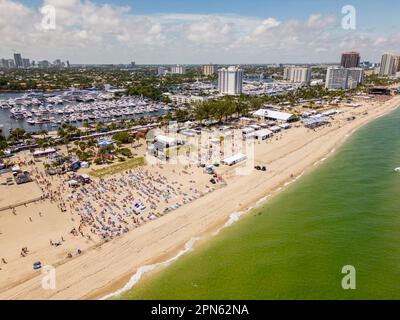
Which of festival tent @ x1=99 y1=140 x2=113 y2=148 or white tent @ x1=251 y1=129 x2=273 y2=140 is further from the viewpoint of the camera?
white tent @ x1=251 y1=129 x2=273 y2=140

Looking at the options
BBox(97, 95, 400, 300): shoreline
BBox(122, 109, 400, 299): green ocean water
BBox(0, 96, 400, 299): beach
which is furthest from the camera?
BBox(0, 96, 400, 299): beach

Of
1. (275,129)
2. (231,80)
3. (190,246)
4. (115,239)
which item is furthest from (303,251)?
(231,80)

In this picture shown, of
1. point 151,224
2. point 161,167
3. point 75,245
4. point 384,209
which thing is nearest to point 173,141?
point 161,167

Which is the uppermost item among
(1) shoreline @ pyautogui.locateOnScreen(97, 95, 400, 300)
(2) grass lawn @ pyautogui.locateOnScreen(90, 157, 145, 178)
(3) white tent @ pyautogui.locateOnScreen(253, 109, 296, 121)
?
(3) white tent @ pyautogui.locateOnScreen(253, 109, 296, 121)

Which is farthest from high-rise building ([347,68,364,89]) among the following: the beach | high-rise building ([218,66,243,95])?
the beach

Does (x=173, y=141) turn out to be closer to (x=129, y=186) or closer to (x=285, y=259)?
(x=129, y=186)

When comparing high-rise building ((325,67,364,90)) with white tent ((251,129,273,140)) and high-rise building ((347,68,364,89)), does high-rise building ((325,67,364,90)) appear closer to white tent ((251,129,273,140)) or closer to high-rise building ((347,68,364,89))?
high-rise building ((347,68,364,89))
